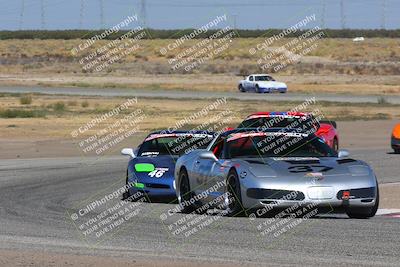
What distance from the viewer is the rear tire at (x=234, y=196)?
1457cm

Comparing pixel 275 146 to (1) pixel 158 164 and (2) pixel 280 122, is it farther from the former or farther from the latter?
(2) pixel 280 122

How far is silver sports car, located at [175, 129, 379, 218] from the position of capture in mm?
14305

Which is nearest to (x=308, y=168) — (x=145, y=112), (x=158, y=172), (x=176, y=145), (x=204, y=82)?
(x=158, y=172)

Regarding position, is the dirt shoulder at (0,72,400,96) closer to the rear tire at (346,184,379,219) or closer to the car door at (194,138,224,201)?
the car door at (194,138,224,201)

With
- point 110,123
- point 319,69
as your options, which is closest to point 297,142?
point 110,123

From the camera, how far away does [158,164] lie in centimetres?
1858

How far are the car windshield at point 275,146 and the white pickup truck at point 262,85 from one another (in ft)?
167

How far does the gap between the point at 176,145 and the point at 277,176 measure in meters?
5.31

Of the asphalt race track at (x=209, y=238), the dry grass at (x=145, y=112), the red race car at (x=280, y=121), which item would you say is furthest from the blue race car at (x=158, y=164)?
the dry grass at (x=145, y=112)

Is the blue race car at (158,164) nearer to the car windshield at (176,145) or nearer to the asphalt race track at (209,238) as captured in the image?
the car windshield at (176,145)

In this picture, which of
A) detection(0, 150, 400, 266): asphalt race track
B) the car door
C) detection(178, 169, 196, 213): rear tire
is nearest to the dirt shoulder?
detection(178, 169, 196, 213): rear tire

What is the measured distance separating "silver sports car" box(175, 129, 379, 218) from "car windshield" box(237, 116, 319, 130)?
7.95 meters

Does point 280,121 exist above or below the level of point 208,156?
below

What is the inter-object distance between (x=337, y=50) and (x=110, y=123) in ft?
275
